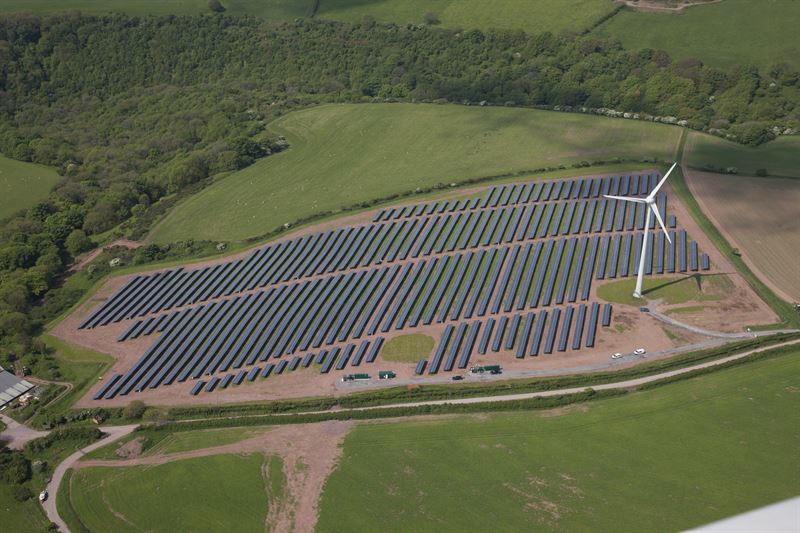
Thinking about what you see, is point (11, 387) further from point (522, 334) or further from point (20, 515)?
point (522, 334)

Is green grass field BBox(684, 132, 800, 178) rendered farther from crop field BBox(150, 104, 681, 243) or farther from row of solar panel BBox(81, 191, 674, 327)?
row of solar panel BBox(81, 191, 674, 327)

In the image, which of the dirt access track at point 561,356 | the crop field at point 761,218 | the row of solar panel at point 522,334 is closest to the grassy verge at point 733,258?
the dirt access track at point 561,356

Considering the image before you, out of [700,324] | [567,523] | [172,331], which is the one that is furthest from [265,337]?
[700,324]

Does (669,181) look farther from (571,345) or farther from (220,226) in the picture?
(220,226)

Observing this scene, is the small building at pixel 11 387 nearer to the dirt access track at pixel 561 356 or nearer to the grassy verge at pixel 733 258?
the dirt access track at pixel 561 356

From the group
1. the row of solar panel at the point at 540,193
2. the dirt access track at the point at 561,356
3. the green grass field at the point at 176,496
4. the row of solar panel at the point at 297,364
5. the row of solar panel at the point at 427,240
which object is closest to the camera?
the green grass field at the point at 176,496

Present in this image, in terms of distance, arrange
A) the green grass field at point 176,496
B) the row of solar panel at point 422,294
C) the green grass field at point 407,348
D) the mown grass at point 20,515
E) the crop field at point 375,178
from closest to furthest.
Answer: the green grass field at point 176,496, the mown grass at point 20,515, the green grass field at point 407,348, the row of solar panel at point 422,294, the crop field at point 375,178

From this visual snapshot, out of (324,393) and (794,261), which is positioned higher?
(794,261)
